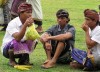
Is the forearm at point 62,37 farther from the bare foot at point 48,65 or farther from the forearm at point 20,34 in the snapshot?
the forearm at point 20,34

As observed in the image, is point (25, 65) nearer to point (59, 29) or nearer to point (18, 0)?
Result: point (59, 29)

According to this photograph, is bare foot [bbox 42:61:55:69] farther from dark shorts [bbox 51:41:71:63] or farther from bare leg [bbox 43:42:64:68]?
dark shorts [bbox 51:41:71:63]

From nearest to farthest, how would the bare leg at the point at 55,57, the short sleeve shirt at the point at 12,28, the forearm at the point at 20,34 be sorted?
the forearm at the point at 20,34, the short sleeve shirt at the point at 12,28, the bare leg at the point at 55,57

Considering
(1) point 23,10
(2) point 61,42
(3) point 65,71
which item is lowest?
(3) point 65,71

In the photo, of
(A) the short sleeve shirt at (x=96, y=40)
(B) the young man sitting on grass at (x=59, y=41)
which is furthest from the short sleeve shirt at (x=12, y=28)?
(A) the short sleeve shirt at (x=96, y=40)

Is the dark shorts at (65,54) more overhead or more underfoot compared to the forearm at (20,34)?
more underfoot

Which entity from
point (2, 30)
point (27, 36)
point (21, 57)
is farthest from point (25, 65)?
point (2, 30)

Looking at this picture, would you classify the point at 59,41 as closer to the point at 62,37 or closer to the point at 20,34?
the point at 62,37

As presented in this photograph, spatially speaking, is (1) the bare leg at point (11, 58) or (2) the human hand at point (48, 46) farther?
(2) the human hand at point (48, 46)

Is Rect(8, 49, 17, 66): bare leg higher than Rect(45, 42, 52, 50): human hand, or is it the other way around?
Rect(45, 42, 52, 50): human hand

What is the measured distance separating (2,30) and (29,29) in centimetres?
393

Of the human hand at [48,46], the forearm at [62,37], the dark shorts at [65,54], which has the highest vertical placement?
the forearm at [62,37]

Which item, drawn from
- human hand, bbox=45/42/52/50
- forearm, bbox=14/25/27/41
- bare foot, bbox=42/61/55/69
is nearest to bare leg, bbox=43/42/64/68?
bare foot, bbox=42/61/55/69

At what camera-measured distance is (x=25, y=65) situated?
6355mm
